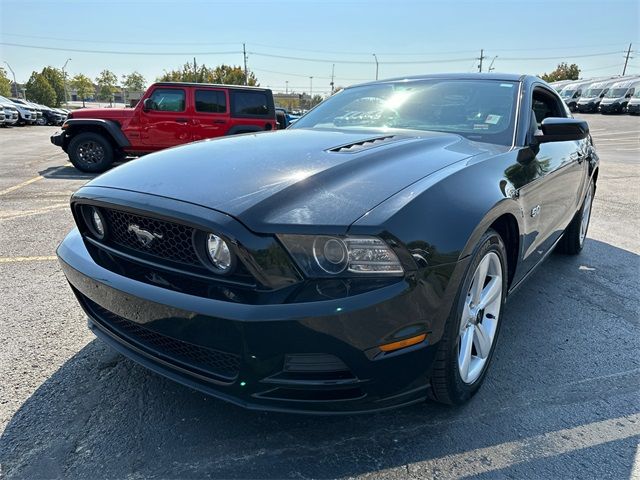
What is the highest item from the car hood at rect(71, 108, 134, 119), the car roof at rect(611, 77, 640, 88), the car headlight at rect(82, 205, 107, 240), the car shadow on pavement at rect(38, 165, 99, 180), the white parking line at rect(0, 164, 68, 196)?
the car roof at rect(611, 77, 640, 88)

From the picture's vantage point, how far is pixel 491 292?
226 cm

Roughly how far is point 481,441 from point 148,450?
133cm

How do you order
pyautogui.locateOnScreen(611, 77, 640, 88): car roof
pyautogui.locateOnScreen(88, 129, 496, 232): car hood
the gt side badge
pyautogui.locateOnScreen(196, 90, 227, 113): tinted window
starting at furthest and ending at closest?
1. pyautogui.locateOnScreen(611, 77, 640, 88): car roof
2. pyautogui.locateOnScreen(196, 90, 227, 113): tinted window
3. the gt side badge
4. pyautogui.locateOnScreen(88, 129, 496, 232): car hood

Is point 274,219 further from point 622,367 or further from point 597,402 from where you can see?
point 622,367

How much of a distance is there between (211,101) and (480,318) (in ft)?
29.7

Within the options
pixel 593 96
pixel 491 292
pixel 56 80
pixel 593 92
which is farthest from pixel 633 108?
pixel 56 80

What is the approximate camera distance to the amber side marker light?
163 cm

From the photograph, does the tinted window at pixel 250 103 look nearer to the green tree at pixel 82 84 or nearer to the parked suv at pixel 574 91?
the parked suv at pixel 574 91

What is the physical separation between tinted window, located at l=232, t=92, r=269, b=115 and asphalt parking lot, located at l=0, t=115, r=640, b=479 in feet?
25.9

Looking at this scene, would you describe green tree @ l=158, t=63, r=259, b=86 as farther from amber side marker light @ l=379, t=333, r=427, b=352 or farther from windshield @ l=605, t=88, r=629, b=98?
amber side marker light @ l=379, t=333, r=427, b=352

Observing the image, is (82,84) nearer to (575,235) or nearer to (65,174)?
(65,174)

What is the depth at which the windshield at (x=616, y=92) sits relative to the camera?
3791 centimetres

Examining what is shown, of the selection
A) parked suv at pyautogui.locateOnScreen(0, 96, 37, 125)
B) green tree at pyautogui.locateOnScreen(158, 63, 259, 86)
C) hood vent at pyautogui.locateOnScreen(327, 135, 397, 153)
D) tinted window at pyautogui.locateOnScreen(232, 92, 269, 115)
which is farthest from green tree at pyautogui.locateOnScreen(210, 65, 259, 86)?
hood vent at pyautogui.locateOnScreen(327, 135, 397, 153)

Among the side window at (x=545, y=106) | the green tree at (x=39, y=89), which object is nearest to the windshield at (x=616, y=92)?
the side window at (x=545, y=106)
